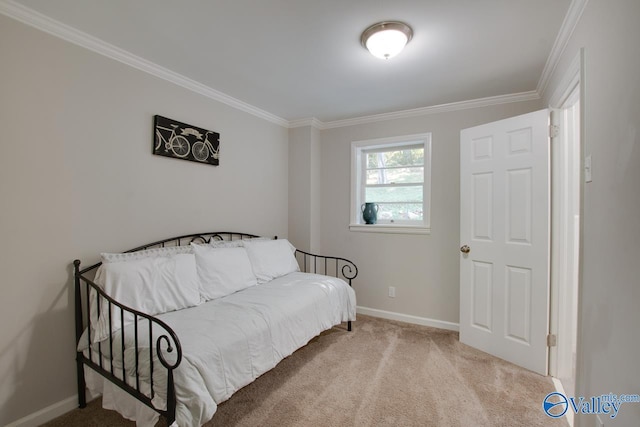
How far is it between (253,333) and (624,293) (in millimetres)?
1733

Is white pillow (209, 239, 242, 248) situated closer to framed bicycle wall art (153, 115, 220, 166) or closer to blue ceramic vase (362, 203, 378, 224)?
framed bicycle wall art (153, 115, 220, 166)

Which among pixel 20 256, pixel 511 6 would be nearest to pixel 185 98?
pixel 20 256

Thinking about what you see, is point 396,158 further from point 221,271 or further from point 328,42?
point 221,271

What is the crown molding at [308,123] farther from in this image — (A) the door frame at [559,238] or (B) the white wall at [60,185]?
(A) the door frame at [559,238]

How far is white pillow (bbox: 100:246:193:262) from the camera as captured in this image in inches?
73.9

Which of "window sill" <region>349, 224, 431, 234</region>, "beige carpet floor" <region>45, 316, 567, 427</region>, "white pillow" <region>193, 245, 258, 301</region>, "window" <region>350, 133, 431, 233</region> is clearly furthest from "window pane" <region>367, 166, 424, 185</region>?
"white pillow" <region>193, 245, 258, 301</region>

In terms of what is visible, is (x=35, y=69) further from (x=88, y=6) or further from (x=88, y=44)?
(x=88, y=6)

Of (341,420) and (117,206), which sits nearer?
(341,420)

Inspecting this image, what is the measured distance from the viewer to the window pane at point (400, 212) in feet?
10.9

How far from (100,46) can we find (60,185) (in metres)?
0.98

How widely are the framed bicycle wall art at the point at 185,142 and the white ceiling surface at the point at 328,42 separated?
17.1 inches

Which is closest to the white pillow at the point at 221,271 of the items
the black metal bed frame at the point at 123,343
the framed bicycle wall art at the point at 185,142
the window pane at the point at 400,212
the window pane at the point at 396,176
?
the black metal bed frame at the point at 123,343

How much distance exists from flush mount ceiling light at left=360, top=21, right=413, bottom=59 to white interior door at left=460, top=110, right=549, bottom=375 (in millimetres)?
1260

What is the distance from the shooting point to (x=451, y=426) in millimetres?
1662
